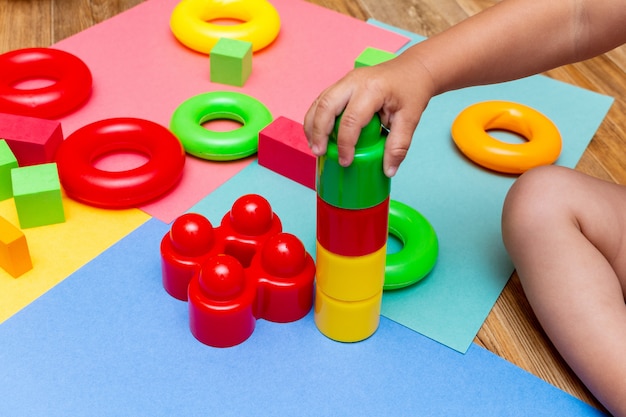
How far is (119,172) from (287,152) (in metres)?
0.25

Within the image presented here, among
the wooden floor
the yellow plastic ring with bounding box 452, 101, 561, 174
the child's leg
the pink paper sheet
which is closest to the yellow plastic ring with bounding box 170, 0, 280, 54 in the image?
the pink paper sheet

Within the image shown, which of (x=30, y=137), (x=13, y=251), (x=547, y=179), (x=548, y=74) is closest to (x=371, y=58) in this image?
(x=548, y=74)

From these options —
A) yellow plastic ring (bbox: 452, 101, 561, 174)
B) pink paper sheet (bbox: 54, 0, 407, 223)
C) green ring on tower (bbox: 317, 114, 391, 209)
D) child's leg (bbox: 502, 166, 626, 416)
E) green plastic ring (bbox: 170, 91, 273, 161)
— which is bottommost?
pink paper sheet (bbox: 54, 0, 407, 223)

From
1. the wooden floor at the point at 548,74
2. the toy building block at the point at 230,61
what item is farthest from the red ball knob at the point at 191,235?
the toy building block at the point at 230,61

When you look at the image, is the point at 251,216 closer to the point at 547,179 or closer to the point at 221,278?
the point at 221,278

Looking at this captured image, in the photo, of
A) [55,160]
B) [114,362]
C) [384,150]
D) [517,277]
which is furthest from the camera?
[55,160]

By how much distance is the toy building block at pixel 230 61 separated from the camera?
51.9 inches

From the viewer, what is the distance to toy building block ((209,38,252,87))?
4.33 feet

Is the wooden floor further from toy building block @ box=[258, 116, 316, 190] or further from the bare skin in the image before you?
toy building block @ box=[258, 116, 316, 190]

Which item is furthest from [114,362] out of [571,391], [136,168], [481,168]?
[481,168]

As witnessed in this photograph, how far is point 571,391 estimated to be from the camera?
0.87 m

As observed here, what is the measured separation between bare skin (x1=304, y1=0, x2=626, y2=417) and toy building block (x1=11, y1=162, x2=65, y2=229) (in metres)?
0.44

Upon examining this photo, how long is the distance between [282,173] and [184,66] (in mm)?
384

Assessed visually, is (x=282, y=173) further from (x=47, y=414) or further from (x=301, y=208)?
(x=47, y=414)
